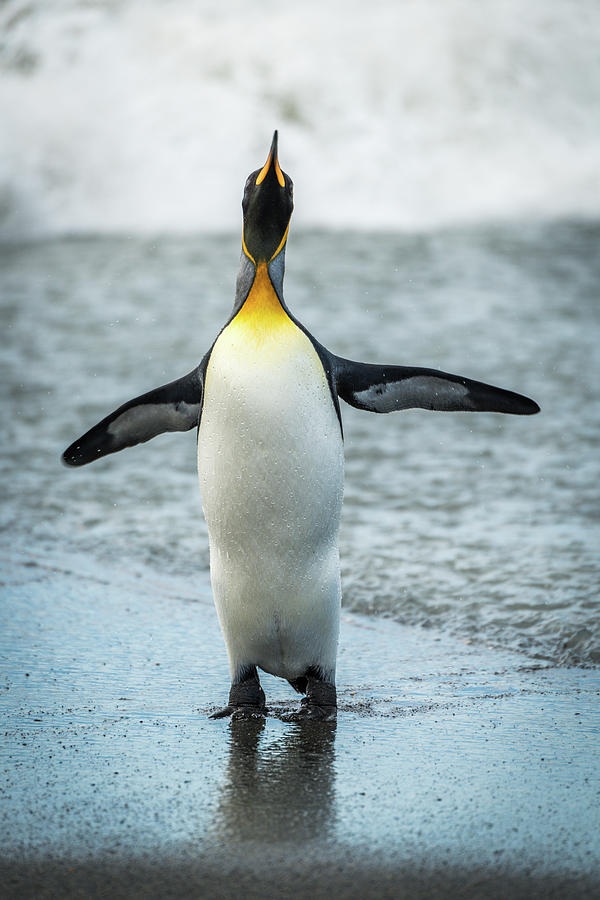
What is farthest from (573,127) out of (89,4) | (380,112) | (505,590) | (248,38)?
(505,590)

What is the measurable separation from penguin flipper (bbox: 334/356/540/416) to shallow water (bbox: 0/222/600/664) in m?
0.83

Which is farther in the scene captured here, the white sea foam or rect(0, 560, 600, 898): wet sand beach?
the white sea foam

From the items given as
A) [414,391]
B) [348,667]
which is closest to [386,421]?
[348,667]

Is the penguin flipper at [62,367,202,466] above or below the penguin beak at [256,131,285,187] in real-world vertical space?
below

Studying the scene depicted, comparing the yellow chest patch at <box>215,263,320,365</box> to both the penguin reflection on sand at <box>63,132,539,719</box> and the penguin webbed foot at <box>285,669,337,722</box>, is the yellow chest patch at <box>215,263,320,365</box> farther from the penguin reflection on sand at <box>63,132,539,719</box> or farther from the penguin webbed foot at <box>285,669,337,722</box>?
the penguin webbed foot at <box>285,669,337,722</box>

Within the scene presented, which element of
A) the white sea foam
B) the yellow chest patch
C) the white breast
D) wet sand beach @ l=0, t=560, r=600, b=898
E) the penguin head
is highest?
the white sea foam

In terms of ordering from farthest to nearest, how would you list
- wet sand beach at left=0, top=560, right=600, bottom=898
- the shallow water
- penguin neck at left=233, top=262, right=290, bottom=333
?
Answer: the shallow water, penguin neck at left=233, top=262, right=290, bottom=333, wet sand beach at left=0, top=560, right=600, bottom=898

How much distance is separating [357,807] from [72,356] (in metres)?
6.51

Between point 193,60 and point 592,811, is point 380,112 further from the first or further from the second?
point 592,811

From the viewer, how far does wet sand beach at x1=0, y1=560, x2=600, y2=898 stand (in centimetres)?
187

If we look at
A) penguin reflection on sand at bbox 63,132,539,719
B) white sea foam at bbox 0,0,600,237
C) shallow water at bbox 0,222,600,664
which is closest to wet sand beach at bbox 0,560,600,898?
penguin reflection on sand at bbox 63,132,539,719

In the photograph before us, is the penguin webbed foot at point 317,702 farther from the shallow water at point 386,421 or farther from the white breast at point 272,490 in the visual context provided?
the shallow water at point 386,421

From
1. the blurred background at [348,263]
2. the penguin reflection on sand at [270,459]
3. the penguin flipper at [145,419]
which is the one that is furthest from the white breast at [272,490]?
the blurred background at [348,263]

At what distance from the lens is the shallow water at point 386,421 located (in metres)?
4.04
